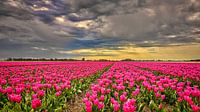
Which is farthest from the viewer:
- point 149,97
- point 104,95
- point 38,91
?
point 149,97

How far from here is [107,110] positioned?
219 inches

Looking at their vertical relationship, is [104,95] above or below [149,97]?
above

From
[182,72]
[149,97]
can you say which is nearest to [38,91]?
[149,97]

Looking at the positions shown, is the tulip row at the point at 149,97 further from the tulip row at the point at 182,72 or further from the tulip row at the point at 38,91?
the tulip row at the point at 182,72

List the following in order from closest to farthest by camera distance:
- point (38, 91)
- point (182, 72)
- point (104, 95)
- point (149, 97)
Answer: point (38, 91)
point (104, 95)
point (149, 97)
point (182, 72)

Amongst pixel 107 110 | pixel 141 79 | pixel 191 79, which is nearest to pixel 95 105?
pixel 107 110

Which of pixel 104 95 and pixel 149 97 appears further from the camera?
pixel 149 97

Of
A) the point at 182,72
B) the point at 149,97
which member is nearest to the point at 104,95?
the point at 149,97

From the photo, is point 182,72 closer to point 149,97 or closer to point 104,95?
point 149,97

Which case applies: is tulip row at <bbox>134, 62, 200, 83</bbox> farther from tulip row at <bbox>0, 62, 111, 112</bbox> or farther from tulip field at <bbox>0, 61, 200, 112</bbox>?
tulip row at <bbox>0, 62, 111, 112</bbox>

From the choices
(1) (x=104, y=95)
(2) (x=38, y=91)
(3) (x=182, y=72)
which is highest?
(2) (x=38, y=91)

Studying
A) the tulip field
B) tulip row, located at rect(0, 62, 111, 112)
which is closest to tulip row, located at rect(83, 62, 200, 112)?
the tulip field

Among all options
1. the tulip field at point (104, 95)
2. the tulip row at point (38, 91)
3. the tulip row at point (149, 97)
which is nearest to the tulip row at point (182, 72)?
the tulip field at point (104, 95)

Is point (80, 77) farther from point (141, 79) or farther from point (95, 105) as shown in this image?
point (95, 105)
